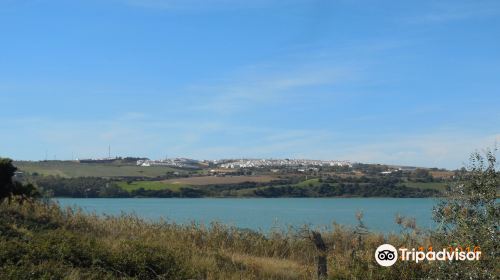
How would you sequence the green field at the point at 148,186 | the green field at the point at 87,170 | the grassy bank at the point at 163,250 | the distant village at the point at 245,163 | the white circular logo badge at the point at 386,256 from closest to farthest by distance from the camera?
the grassy bank at the point at 163,250 < the white circular logo badge at the point at 386,256 < the green field at the point at 148,186 < the green field at the point at 87,170 < the distant village at the point at 245,163

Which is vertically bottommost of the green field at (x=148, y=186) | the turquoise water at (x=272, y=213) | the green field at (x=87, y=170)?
the turquoise water at (x=272, y=213)

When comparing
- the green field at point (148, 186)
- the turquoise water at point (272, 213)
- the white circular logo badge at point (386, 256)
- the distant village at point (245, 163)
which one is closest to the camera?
the white circular logo badge at point (386, 256)

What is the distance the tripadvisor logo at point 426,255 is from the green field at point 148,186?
63539 mm

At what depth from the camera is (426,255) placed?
9719 mm

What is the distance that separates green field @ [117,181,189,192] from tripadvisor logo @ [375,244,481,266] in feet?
208

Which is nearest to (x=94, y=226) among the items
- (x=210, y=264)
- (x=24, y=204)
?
(x=24, y=204)

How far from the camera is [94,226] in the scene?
1633cm

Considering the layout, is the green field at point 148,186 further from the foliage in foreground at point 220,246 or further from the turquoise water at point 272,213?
the foliage in foreground at point 220,246

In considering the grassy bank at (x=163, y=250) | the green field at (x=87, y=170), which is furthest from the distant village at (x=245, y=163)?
the grassy bank at (x=163, y=250)

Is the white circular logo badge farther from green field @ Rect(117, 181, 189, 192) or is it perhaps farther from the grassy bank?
green field @ Rect(117, 181, 189, 192)

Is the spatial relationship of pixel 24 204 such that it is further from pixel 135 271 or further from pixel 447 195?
pixel 447 195

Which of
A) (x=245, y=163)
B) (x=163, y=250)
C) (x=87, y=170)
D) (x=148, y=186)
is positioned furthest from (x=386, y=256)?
(x=245, y=163)

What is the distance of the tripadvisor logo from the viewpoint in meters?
8.05

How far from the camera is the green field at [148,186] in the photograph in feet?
246
